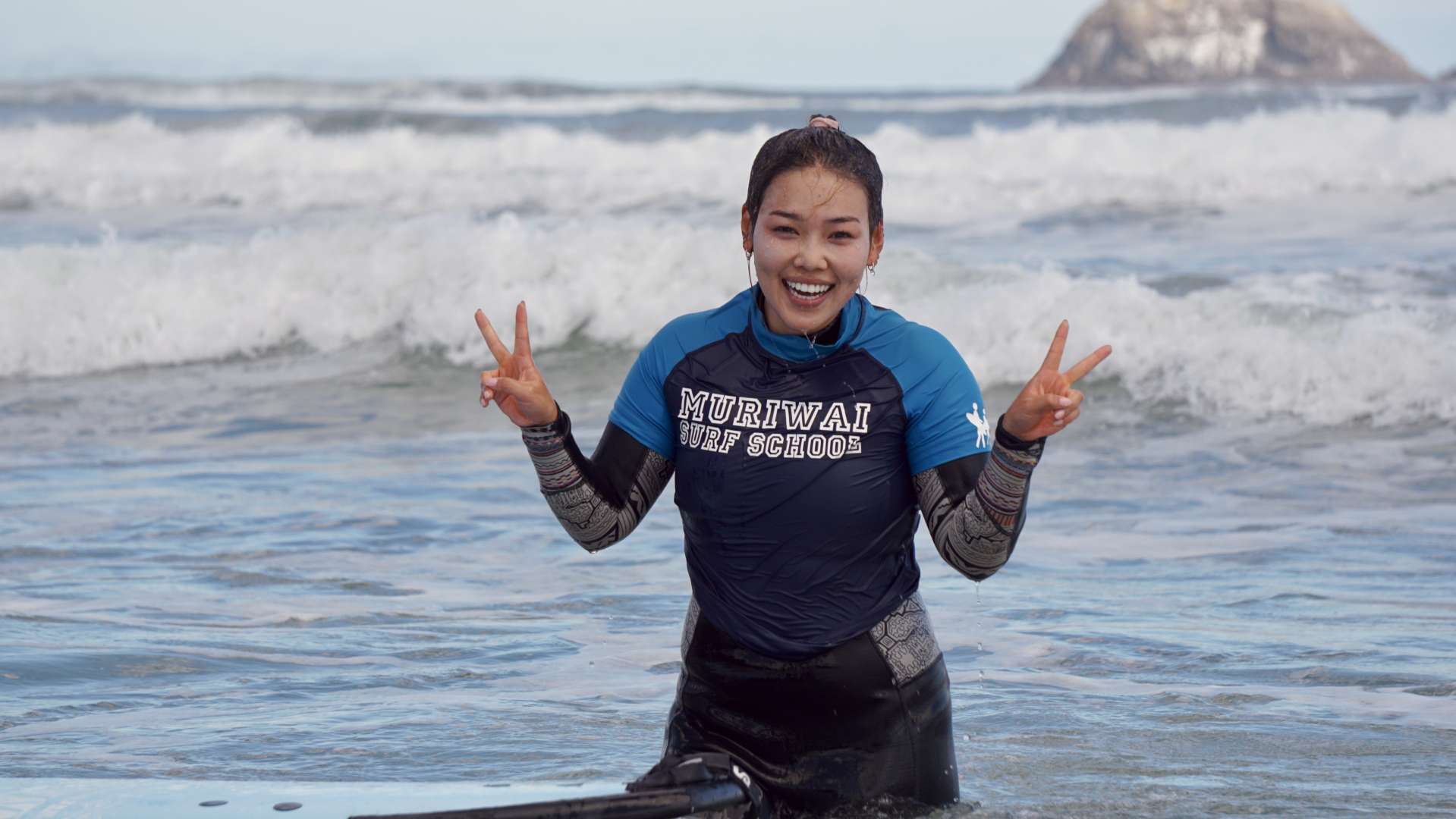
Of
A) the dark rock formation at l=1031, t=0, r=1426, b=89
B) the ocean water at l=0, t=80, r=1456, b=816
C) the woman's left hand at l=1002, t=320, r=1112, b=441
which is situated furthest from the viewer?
the dark rock formation at l=1031, t=0, r=1426, b=89

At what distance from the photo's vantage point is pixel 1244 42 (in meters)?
81.5

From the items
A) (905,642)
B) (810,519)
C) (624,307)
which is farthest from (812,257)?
(624,307)

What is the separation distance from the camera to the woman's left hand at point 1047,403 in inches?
118

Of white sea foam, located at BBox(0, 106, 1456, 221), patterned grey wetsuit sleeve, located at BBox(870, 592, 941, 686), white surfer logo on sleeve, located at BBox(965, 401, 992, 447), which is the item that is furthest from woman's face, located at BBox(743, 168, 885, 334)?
white sea foam, located at BBox(0, 106, 1456, 221)

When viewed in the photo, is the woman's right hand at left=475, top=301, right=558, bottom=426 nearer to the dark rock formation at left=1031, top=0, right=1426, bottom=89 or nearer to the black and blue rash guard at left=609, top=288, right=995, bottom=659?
the black and blue rash guard at left=609, top=288, right=995, bottom=659

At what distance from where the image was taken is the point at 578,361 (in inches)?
567

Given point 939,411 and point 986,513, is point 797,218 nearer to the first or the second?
point 939,411

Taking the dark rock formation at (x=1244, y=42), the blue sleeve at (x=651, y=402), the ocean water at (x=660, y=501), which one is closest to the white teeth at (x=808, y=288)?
the blue sleeve at (x=651, y=402)

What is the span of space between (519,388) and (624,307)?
1190 centimetres

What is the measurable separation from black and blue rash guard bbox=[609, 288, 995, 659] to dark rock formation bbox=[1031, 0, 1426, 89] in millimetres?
81293

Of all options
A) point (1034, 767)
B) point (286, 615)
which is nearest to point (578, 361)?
point (286, 615)

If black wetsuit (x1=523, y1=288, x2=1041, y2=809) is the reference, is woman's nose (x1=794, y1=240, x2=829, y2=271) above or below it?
above

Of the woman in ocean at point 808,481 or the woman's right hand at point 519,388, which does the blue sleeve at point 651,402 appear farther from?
the woman's right hand at point 519,388

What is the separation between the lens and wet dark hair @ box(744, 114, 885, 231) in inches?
130
